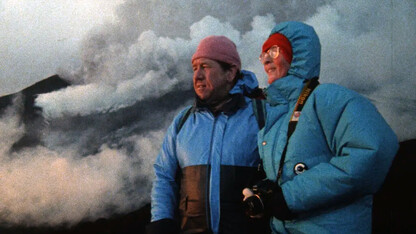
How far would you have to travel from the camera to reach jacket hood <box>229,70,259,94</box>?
2.12 meters

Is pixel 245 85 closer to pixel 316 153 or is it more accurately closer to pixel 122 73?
pixel 316 153

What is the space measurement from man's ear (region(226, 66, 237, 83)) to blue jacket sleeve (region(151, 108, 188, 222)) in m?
0.44

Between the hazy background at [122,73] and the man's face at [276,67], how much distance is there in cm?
164

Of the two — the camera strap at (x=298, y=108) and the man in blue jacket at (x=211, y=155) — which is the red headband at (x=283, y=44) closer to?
the camera strap at (x=298, y=108)

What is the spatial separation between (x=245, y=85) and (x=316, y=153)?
0.91m

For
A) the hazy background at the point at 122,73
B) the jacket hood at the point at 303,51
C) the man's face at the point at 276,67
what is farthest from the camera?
the hazy background at the point at 122,73

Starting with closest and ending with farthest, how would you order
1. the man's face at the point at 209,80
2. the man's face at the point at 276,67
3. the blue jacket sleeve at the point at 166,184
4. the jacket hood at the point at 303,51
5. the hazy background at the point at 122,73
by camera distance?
1. the jacket hood at the point at 303,51
2. the man's face at the point at 276,67
3. the blue jacket sleeve at the point at 166,184
4. the man's face at the point at 209,80
5. the hazy background at the point at 122,73

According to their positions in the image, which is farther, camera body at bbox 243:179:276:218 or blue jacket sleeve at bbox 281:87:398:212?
camera body at bbox 243:179:276:218

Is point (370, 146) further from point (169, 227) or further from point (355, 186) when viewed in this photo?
point (169, 227)

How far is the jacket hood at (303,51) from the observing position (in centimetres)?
154

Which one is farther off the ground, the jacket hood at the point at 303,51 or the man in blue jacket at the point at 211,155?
the jacket hood at the point at 303,51

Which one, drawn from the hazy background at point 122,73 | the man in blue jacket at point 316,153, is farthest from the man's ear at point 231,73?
the hazy background at point 122,73

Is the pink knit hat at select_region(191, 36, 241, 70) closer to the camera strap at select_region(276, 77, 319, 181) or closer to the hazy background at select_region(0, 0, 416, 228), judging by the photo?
the camera strap at select_region(276, 77, 319, 181)

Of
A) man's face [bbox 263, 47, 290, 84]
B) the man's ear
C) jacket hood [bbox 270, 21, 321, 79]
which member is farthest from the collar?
jacket hood [bbox 270, 21, 321, 79]
